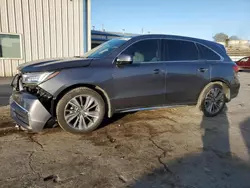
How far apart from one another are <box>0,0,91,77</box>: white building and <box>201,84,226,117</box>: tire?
853 cm

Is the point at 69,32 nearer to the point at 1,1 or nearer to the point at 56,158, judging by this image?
the point at 1,1

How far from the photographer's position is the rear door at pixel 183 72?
470 cm

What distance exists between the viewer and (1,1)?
32.9 ft

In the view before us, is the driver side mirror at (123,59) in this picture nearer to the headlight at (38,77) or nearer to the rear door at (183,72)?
the rear door at (183,72)

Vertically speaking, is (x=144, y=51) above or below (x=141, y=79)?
above

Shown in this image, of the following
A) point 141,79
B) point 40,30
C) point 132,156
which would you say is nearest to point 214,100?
point 141,79

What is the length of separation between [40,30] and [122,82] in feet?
28.2

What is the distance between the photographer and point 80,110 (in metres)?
3.95

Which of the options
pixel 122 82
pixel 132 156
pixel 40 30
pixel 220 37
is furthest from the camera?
pixel 220 37

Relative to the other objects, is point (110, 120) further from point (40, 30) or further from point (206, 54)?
point (40, 30)

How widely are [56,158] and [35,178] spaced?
513mm

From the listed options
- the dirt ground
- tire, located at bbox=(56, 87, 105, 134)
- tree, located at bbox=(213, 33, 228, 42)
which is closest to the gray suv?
tire, located at bbox=(56, 87, 105, 134)

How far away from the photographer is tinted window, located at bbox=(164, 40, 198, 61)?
4732 mm

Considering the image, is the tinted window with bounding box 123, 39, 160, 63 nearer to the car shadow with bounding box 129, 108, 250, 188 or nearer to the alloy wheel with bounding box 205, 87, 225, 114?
the alloy wheel with bounding box 205, 87, 225, 114
